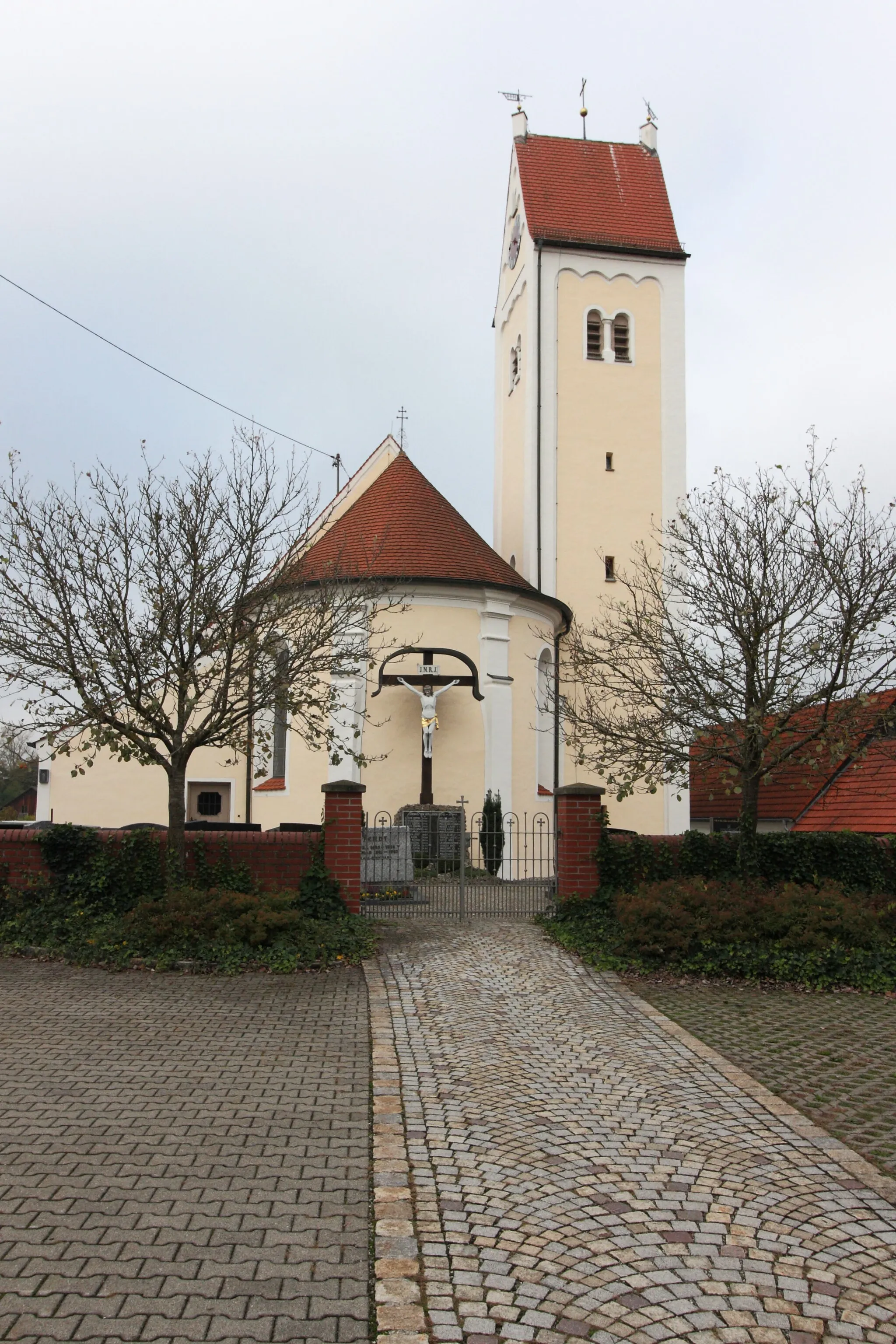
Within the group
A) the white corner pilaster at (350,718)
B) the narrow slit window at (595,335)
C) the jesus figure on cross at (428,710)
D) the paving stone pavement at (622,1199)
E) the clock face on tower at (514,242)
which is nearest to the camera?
the paving stone pavement at (622,1199)

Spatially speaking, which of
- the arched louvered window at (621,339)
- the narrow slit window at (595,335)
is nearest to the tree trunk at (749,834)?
the narrow slit window at (595,335)

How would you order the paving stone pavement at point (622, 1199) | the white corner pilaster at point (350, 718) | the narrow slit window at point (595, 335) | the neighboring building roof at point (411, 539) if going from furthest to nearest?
the narrow slit window at point (595, 335), the neighboring building roof at point (411, 539), the white corner pilaster at point (350, 718), the paving stone pavement at point (622, 1199)

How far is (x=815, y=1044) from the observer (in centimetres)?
782

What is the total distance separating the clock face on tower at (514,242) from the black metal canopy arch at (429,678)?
13.3m

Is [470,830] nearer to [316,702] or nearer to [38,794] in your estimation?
[316,702]

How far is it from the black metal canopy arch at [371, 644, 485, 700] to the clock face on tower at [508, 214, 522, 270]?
43.6 feet

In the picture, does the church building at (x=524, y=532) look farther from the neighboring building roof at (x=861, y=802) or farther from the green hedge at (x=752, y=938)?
the green hedge at (x=752, y=938)

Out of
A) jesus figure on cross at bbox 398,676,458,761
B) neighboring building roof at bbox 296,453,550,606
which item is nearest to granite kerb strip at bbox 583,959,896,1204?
jesus figure on cross at bbox 398,676,458,761

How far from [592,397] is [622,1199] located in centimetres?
2402

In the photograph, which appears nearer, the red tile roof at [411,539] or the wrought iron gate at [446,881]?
the wrought iron gate at [446,881]

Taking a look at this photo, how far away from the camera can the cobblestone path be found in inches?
240

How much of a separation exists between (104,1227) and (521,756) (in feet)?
60.7

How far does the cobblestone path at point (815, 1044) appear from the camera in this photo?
6.09 meters

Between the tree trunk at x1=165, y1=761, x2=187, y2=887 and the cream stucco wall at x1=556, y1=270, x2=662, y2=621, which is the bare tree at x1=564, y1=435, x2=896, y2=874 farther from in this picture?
the cream stucco wall at x1=556, y1=270, x2=662, y2=621
